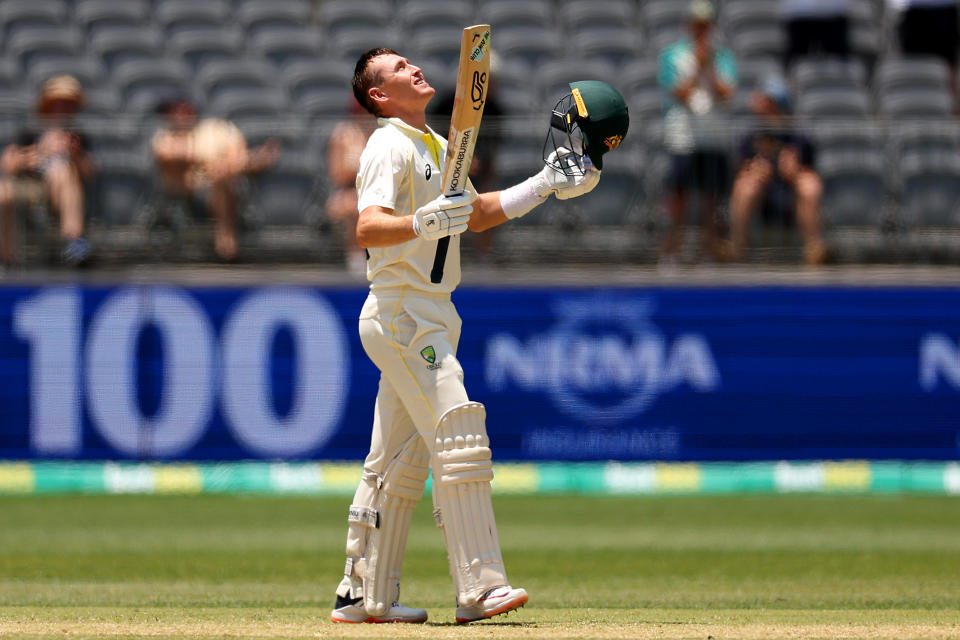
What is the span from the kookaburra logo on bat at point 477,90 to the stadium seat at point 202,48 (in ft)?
35.1

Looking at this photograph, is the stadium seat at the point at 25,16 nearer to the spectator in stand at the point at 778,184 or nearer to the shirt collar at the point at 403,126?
the spectator in stand at the point at 778,184

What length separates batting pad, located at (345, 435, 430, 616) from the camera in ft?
20.5

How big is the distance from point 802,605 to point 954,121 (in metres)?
7.38

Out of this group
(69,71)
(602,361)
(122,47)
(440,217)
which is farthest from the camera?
(122,47)

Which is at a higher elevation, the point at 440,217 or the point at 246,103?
the point at 246,103

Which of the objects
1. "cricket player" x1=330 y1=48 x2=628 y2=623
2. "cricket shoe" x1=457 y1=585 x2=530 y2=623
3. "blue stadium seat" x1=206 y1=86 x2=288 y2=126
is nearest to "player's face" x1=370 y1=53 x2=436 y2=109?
"cricket player" x1=330 y1=48 x2=628 y2=623

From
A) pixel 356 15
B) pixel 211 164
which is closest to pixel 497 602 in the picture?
pixel 211 164

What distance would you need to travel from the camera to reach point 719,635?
5590mm

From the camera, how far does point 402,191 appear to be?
20.2 feet

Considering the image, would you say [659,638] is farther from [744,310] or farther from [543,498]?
[744,310]

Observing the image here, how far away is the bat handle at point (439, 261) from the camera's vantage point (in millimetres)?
6129

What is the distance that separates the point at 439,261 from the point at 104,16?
37.9 feet

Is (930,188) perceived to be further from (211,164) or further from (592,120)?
(592,120)

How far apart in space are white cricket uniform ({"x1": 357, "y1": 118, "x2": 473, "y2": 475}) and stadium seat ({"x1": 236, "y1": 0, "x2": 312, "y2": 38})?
1099 centimetres
